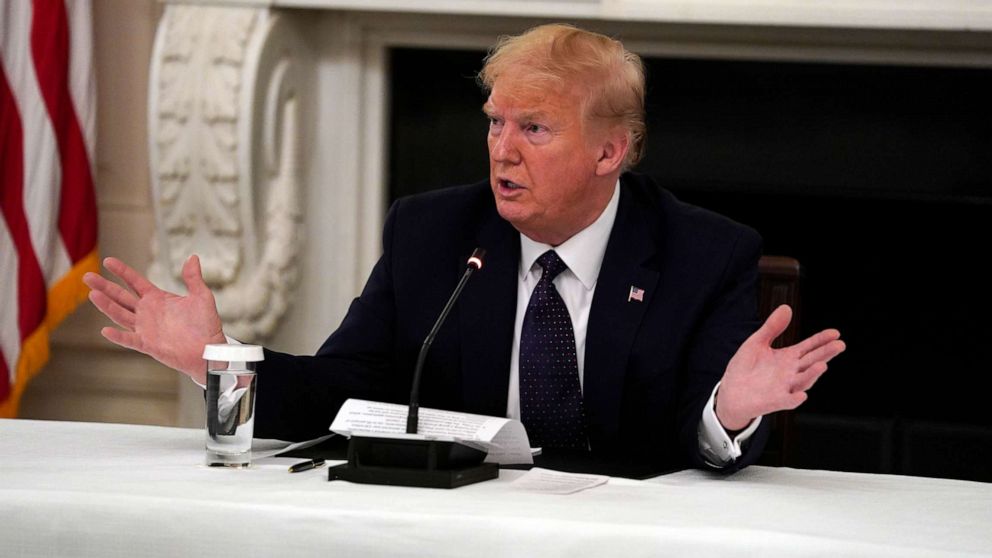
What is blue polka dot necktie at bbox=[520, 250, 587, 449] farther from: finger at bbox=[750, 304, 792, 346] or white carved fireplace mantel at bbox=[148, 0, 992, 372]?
white carved fireplace mantel at bbox=[148, 0, 992, 372]

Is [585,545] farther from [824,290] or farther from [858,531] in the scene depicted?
[824,290]

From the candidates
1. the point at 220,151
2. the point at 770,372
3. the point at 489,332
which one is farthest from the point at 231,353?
the point at 220,151

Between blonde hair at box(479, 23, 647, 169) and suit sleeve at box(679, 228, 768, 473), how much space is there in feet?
0.88

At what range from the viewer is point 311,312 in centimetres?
394

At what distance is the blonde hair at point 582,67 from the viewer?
2135 millimetres

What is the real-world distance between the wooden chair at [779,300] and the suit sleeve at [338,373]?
2.27 feet

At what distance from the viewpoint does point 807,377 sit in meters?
1.61

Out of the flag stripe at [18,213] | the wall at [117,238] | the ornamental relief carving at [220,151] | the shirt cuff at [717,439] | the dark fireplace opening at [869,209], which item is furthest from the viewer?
the wall at [117,238]

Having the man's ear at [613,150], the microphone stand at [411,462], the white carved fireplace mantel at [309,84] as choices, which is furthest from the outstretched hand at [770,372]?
the white carved fireplace mantel at [309,84]

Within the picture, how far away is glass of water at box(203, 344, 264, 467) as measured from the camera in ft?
5.52

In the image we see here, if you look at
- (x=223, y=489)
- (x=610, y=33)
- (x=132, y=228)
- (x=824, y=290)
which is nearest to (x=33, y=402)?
(x=132, y=228)

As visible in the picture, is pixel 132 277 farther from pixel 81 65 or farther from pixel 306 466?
pixel 81 65

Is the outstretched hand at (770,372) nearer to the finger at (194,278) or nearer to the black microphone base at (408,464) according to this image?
the black microphone base at (408,464)

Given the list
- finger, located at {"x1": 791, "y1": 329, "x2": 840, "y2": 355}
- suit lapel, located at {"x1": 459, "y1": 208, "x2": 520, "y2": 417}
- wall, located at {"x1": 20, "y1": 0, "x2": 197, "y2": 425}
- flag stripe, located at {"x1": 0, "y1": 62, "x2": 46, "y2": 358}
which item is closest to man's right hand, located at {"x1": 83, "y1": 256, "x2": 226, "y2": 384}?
suit lapel, located at {"x1": 459, "y1": 208, "x2": 520, "y2": 417}
